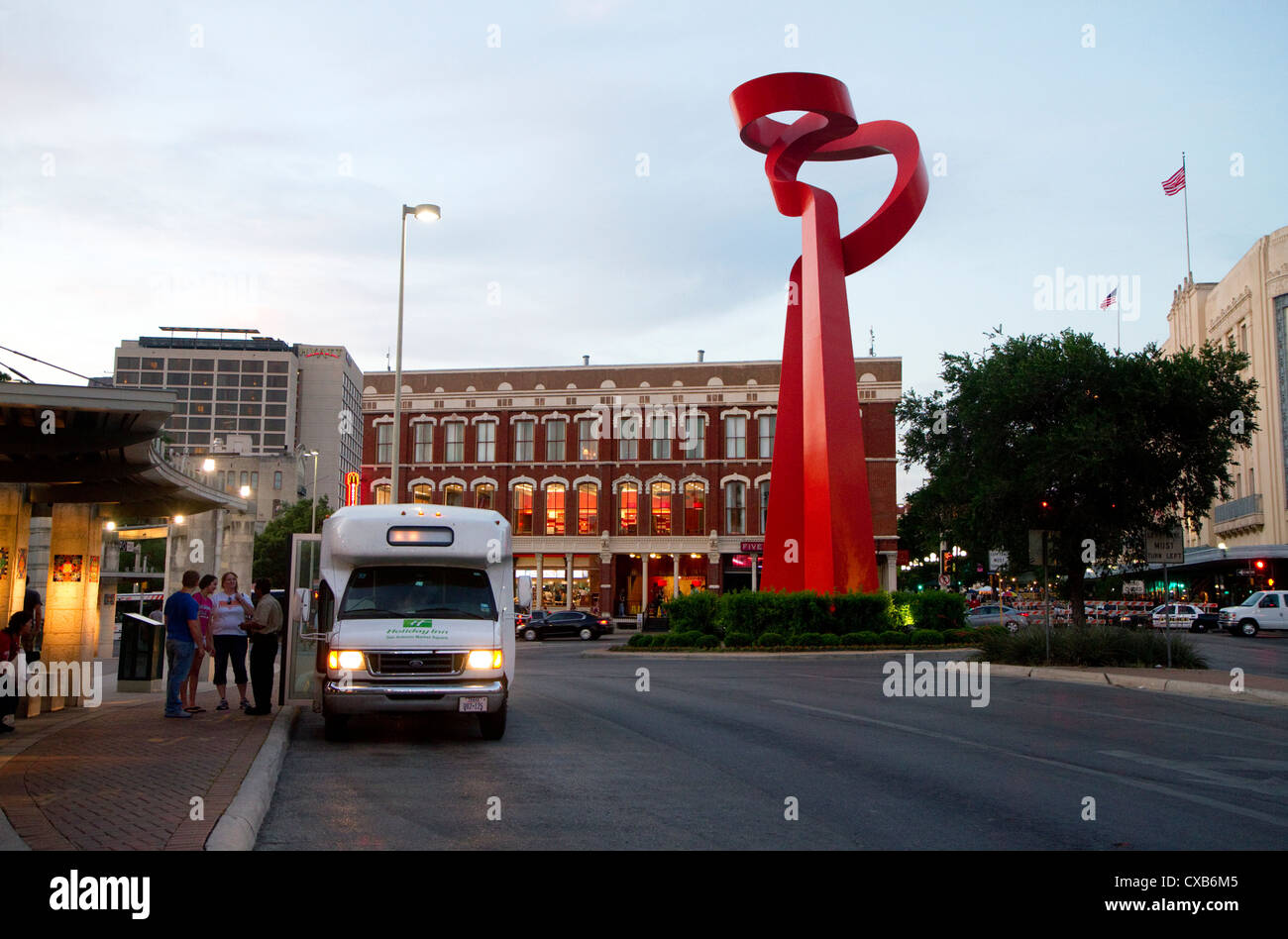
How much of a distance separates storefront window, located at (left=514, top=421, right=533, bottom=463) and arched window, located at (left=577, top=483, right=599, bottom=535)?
3.62 metres

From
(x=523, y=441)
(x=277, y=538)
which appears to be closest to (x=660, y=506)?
(x=523, y=441)

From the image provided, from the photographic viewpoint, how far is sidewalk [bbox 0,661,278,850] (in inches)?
265

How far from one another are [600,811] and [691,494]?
53.0 meters

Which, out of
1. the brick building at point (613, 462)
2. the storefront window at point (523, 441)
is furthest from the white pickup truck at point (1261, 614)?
the storefront window at point (523, 441)

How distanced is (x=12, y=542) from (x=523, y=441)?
49439mm

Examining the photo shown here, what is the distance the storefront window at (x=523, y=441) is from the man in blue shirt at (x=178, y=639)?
49.3 meters

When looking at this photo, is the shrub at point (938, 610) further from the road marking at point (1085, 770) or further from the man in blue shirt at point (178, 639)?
the man in blue shirt at point (178, 639)

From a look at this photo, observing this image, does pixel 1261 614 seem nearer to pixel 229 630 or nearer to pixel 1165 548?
pixel 1165 548

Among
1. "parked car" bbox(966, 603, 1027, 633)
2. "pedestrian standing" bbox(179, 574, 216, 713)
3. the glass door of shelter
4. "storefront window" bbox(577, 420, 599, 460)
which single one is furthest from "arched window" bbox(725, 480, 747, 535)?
"pedestrian standing" bbox(179, 574, 216, 713)

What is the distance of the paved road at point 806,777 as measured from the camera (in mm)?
7418

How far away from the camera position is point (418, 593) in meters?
12.6
